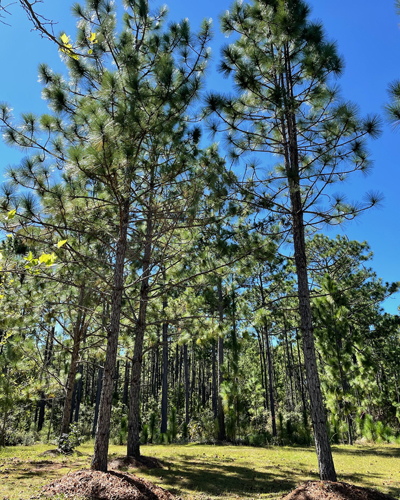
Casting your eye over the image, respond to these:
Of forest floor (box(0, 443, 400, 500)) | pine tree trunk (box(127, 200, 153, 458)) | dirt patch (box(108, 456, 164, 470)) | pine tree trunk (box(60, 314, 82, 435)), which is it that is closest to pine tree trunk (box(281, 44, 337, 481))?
forest floor (box(0, 443, 400, 500))

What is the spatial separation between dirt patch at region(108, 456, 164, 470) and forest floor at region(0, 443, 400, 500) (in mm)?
67

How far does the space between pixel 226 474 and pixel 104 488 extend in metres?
3.21

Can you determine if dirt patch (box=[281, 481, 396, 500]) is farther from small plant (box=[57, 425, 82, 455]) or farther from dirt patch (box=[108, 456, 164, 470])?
small plant (box=[57, 425, 82, 455])

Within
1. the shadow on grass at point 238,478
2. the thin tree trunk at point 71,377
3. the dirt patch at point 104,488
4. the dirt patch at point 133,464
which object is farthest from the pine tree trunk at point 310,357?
the thin tree trunk at point 71,377

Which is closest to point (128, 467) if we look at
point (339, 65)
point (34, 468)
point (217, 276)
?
point (34, 468)

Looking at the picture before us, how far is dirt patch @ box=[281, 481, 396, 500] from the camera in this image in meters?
3.79

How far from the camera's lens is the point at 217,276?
21.6 ft

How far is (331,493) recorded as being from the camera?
3.84 m

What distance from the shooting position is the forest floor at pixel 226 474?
477cm

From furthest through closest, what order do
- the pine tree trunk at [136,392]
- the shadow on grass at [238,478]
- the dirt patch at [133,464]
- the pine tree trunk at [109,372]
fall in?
1. the pine tree trunk at [136,392]
2. the dirt patch at [133,464]
3. the shadow on grass at [238,478]
4. the pine tree trunk at [109,372]

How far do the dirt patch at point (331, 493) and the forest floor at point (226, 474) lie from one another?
889mm

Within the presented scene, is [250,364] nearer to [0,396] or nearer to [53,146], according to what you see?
[0,396]

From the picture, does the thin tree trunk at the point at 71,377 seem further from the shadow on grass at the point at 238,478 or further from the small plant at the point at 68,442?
the shadow on grass at the point at 238,478

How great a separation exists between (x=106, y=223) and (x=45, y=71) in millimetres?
2807
